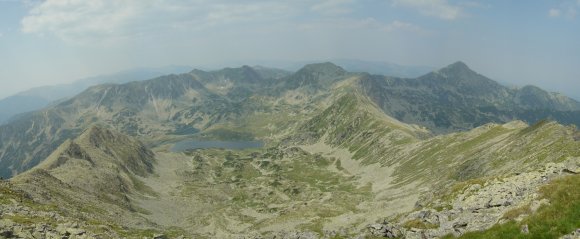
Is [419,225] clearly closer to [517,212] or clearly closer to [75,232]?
[517,212]

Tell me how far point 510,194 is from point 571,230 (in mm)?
25089

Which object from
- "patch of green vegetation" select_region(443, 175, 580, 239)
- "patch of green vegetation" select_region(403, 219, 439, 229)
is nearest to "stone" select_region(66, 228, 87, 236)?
"patch of green vegetation" select_region(403, 219, 439, 229)

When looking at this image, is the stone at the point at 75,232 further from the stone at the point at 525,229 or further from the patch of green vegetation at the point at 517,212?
the stone at the point at 525,229

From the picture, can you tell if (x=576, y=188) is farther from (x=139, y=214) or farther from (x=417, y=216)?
(x=139, y=214)

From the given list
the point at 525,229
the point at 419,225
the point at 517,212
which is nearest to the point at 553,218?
the point at 525,229

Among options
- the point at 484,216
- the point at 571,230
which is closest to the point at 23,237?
the point at 484,216

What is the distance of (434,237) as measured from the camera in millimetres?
46750

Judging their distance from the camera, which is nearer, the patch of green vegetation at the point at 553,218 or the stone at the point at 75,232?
the patch of green vegetation at the point at 553,218

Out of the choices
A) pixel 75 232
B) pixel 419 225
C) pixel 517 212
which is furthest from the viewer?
pixel 75 232

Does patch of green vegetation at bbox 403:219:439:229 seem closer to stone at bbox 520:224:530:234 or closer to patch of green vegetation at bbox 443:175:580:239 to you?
patch of green vegetation at bbox 443:175:580:239

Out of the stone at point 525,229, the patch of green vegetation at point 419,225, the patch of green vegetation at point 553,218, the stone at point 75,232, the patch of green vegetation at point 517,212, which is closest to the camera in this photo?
the patch of green vegetation at point 553,218

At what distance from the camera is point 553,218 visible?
34.5 meters

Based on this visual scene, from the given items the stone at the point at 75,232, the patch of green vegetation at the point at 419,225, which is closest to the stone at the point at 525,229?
the patch of green vegetation at the point at 419,225

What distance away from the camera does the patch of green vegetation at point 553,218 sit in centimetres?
3250
